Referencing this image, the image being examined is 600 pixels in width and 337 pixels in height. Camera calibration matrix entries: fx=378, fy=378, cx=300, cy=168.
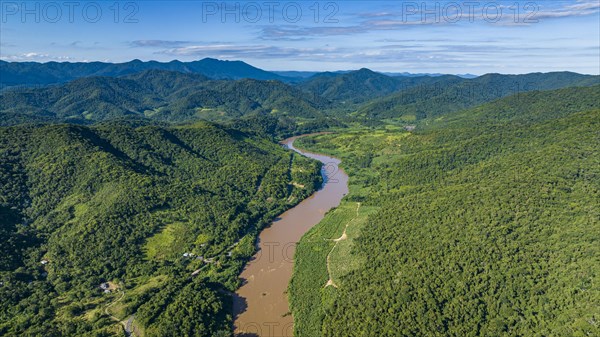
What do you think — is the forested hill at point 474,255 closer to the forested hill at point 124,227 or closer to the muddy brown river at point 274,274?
the muddy brown river at point 274,274

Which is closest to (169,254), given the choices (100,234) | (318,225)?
(100,234)

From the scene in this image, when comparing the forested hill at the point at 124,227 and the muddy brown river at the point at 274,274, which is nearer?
the forested hill at the point at 124,227

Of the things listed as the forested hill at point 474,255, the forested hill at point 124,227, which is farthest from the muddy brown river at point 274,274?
the forested hill at point 474,255

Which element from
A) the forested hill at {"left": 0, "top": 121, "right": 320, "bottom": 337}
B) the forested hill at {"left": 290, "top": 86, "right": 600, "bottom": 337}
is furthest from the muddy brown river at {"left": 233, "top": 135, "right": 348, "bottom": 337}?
the forested hill at {"left": 290, "top": 86, "right": 600, "bottom": 337}

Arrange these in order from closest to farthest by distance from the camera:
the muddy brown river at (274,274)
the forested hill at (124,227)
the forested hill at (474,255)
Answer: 1. the forested hill at (474,255)
2. the forested hill at (124,227)
3. the muddy brown river at (274,274)

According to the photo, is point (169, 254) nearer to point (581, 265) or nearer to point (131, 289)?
point (131, 289)

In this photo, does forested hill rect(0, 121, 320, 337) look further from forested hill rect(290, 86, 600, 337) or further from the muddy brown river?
forested hill rect(290, 86, 600, 337)
